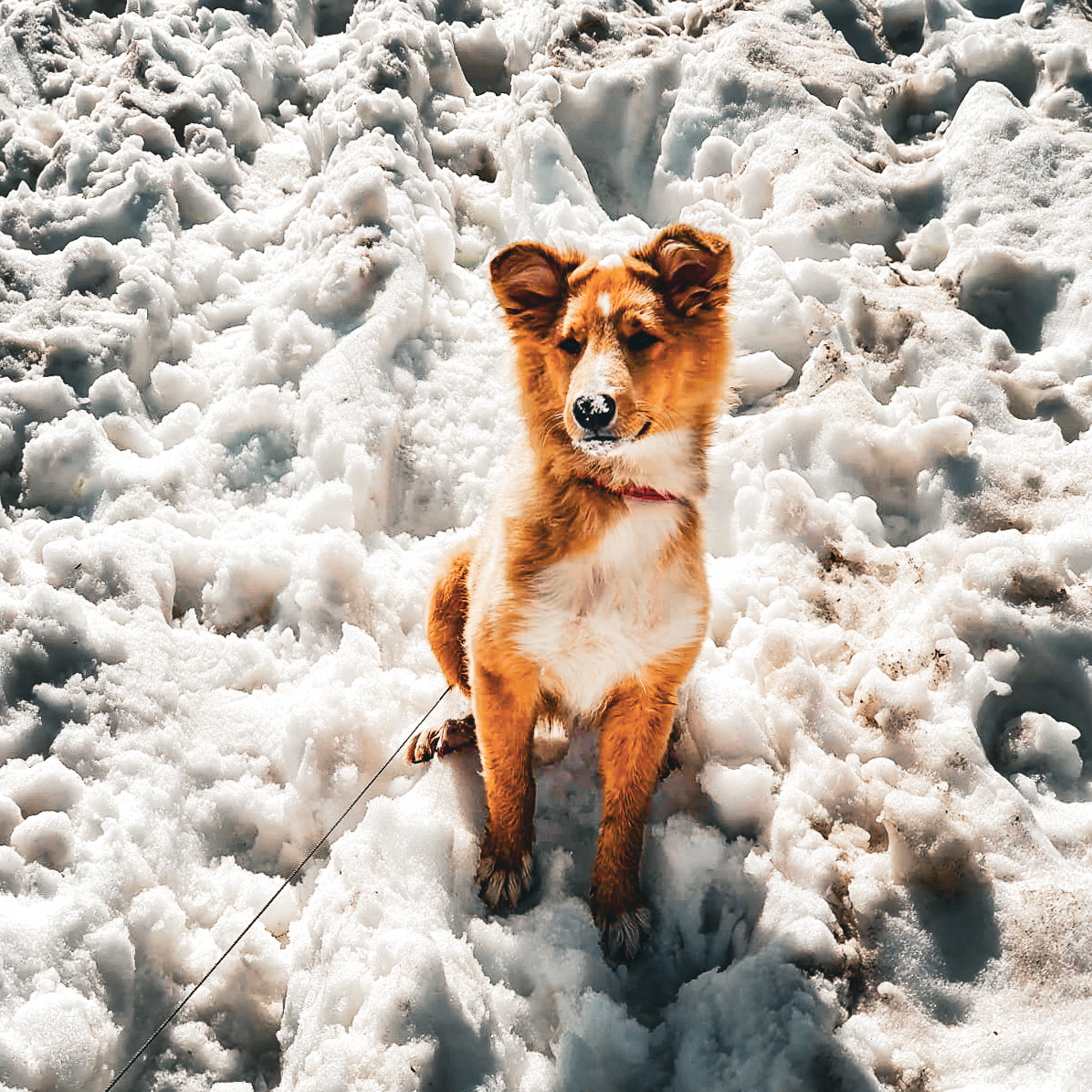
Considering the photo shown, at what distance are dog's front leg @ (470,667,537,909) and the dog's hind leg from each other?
0.35 m

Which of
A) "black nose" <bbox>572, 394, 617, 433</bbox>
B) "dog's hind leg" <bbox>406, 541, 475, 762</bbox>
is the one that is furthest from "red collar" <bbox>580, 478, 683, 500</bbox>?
"dog's hind leg" <bbox>406, 541, 475, 762</bbox>

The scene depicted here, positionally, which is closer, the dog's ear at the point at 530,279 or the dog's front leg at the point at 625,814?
the dog's ear at the point at 530,279

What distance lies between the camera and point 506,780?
2.48 metres

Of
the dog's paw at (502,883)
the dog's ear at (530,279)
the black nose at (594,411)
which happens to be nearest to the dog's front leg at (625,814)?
the dog's paw at (502,883)

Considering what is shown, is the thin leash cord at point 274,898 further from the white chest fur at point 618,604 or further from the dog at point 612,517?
the white chest fur at point 618,604

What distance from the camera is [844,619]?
3.24 meters

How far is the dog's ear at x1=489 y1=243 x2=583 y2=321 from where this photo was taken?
2.22 metres

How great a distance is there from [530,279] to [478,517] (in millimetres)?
1572

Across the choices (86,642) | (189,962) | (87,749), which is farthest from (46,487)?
(189,962)

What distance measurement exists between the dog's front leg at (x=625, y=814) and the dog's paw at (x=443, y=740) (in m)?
0.58

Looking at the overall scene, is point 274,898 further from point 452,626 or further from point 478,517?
point 478,517

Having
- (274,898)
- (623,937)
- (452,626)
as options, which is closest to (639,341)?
(452,626)

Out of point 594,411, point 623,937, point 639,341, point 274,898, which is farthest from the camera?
point 274,898

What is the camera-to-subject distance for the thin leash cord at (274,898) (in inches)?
87.1
